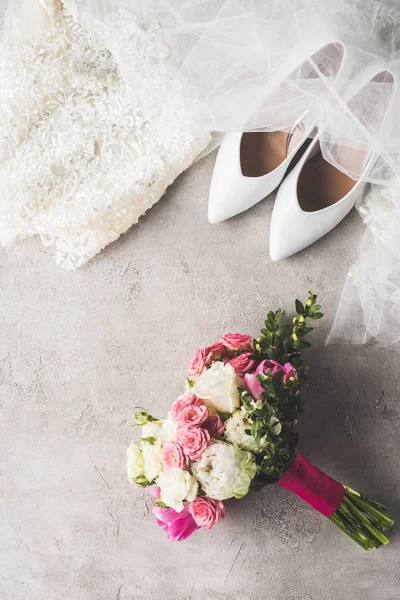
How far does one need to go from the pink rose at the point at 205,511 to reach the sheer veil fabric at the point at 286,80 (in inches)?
18.6

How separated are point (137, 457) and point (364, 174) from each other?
710mm

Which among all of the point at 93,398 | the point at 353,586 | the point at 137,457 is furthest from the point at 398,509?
the point at 93,398

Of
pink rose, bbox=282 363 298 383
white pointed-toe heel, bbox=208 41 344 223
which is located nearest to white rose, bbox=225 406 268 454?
pink rose, bbox=282 363 298 383

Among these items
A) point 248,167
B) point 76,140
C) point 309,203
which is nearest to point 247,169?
point 248,167

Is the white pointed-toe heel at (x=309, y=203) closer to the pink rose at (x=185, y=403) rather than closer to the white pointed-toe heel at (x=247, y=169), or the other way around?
the white pointed-toe heel at (x=247, y=169)

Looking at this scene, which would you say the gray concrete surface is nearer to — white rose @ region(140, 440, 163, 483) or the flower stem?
the flower stem

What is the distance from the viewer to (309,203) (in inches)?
48.9

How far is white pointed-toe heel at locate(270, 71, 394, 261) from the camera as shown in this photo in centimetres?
121

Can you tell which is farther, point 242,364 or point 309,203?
point 309,203

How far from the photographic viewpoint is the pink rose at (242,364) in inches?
43.1

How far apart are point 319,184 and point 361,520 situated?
72 centimetres

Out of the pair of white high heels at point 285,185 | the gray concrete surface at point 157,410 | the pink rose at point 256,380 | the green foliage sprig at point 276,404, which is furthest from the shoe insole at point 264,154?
the pink rose at point 256,380

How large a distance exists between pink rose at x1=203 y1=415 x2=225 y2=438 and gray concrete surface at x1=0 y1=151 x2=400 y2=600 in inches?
11.4

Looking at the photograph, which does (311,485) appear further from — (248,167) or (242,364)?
(248,167)
